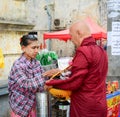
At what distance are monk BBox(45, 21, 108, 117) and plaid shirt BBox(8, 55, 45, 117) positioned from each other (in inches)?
9.6

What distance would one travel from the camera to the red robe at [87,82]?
3.25m

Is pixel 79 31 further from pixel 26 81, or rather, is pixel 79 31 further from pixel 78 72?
pixel 26 81

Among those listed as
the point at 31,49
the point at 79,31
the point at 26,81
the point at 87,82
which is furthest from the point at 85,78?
the point at 31,49

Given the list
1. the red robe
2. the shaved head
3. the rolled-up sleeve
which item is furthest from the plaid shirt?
the shaved head

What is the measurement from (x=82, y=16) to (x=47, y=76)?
668 inches

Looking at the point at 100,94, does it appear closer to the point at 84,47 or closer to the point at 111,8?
the point at 84,47

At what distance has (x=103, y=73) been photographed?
11.3 ft

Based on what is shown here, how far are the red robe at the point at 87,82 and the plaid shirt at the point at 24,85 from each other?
244mm

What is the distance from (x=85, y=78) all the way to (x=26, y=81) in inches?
27.4

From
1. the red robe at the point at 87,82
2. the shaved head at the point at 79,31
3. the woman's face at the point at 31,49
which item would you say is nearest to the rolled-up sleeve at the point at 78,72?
the red robe at the point at 87,82

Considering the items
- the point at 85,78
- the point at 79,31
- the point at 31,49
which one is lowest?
the point at 85,78

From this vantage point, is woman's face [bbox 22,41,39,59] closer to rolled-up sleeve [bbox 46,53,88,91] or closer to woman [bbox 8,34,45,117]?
woman [bbox 8,34,45,117]

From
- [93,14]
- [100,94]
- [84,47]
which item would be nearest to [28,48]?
[84,47]

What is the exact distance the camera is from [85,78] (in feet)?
10.8
